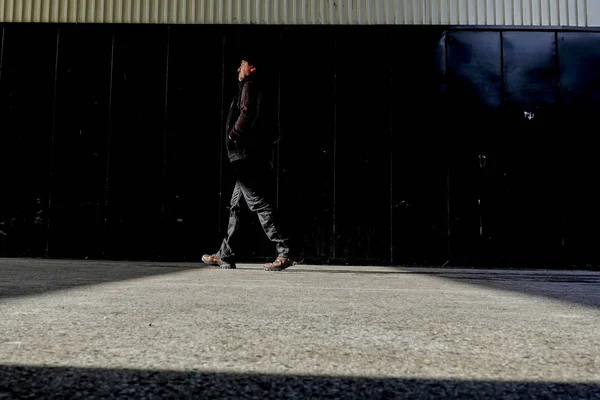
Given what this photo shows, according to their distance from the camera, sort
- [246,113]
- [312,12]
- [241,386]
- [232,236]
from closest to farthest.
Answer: [241,386] → [246,113] → [232,236] → [312,12]

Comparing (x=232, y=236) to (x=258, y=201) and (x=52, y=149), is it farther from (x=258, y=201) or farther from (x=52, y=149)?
(x=52, y=149)

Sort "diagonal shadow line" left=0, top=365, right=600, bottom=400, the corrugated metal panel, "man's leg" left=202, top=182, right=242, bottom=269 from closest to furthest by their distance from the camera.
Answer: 1. "diagonal shadow line" left=0, top=365, right=600, bottom=400
2. "man's leg" left=202, top=182, right=242, bottom=269
3. the corrugated metal panel

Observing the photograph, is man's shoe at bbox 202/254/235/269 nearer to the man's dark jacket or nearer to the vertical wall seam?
the man's dark jacket

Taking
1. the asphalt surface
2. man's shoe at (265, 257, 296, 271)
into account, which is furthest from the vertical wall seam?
the asphalt surface

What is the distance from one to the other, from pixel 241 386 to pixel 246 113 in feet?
12.9

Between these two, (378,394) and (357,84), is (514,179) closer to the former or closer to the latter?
(357,84)

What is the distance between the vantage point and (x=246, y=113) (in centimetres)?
471

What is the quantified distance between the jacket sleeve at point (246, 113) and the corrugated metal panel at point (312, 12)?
2.69 meters

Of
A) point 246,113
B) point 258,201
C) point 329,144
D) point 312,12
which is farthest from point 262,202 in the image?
point 312,12

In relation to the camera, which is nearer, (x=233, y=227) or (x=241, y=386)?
(x=241, y=386)

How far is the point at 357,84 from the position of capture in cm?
699

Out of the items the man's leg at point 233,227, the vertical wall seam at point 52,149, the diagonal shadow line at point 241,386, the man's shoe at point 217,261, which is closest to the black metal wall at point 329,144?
the vertical wall seam at point 52,149

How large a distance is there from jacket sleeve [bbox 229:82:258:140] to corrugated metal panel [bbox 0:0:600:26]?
2689 millimetres

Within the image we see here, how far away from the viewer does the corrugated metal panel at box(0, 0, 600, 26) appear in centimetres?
698
